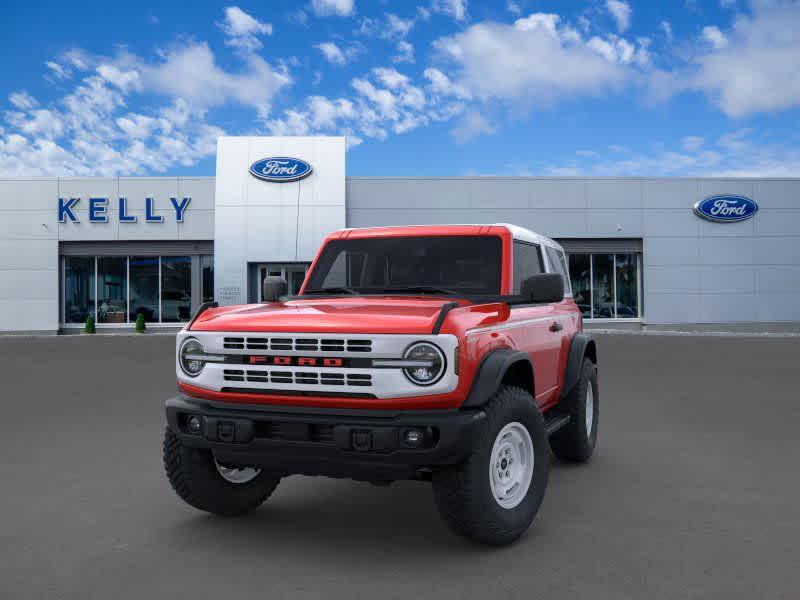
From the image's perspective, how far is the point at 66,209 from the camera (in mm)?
29312

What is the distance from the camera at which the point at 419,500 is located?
17.0 feet

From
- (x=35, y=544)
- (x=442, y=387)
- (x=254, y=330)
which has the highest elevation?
(x=254, y=330)

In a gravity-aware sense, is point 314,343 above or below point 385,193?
below

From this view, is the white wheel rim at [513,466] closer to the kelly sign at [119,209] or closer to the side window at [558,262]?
the side window at [558,262]

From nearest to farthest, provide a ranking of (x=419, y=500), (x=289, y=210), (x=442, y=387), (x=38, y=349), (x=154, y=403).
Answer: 1. (x=442, y=387)
2. (x=419, y=500)
3. (x=154, y=403)
4. (x=38, y=349)
5. (x=289, y=210)

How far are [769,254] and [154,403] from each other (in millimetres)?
26870

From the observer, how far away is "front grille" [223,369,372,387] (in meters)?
3.79

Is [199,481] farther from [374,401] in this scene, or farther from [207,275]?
[207,275]

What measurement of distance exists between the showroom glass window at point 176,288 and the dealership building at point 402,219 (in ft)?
3.81

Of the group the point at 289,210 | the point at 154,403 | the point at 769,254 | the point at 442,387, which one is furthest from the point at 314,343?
the point at 769,254

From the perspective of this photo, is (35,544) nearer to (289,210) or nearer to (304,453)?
A: (304,453)

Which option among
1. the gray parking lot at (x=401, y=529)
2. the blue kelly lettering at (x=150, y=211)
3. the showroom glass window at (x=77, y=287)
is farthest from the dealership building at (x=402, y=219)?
the gray parking lot at (x=401, y=529)

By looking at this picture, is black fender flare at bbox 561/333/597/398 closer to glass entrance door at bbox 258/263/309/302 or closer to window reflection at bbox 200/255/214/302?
glass entrance door at bbox 258/263/309/302

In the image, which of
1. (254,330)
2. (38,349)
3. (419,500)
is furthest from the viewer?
(38,349)
